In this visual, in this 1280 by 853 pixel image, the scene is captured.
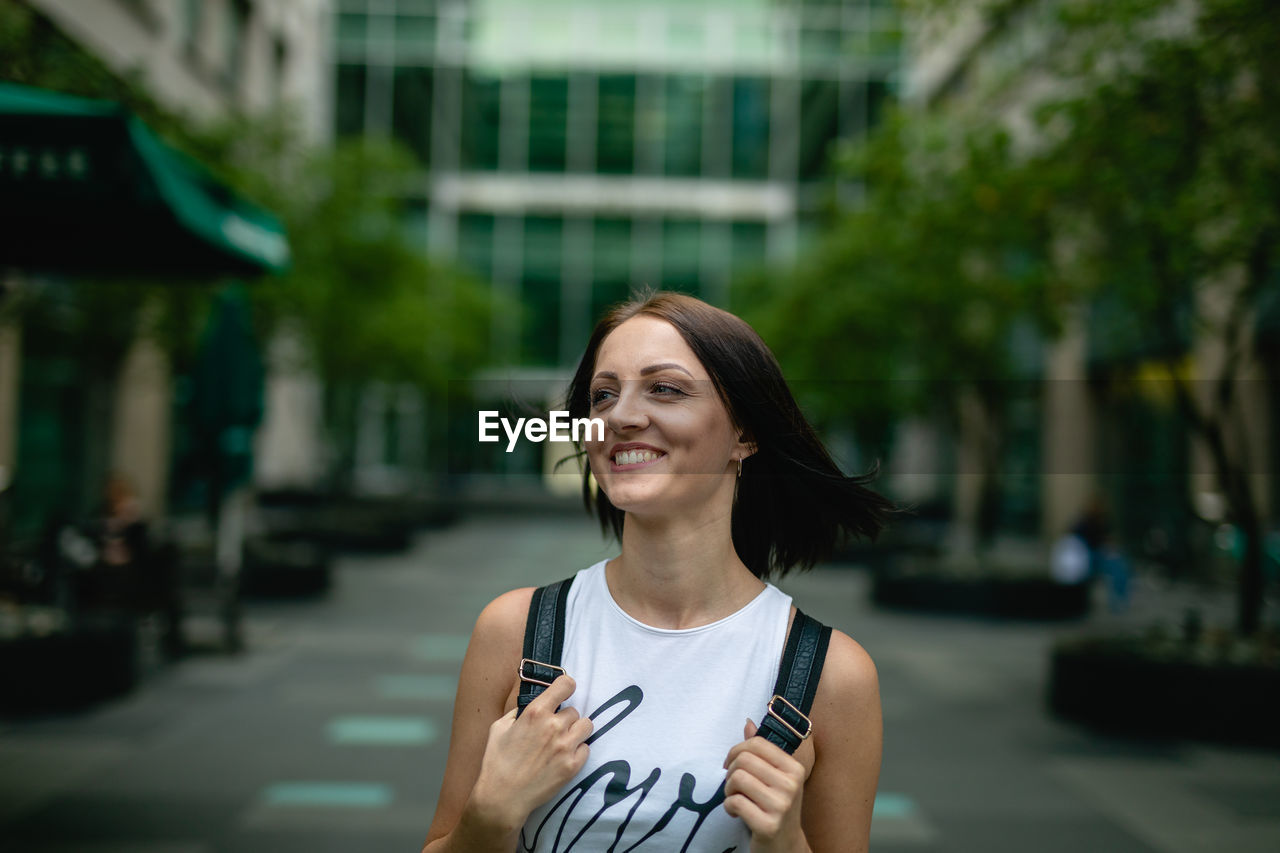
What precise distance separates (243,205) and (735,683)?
190 inches

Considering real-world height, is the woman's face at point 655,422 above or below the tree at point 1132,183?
below

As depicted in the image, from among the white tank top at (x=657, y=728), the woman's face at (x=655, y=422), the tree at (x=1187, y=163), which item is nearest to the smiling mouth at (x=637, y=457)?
the woman's face at (x=655, y=422)

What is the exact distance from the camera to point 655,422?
1572 millimetres

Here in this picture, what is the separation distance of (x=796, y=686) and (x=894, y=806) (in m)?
4.49

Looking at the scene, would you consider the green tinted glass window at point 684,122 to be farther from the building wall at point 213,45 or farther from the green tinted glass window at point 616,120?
the building wall at point 213,45

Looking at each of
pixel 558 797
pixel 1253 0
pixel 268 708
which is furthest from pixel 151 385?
pixel 558 797

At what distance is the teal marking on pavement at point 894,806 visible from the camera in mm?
5525

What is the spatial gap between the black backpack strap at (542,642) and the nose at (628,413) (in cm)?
33

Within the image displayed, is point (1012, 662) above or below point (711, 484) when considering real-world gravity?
below

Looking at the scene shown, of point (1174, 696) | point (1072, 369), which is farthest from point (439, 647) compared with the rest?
point (1072, 369)

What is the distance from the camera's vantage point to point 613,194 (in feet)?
126

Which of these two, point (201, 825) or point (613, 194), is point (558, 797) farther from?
point (613, 194)

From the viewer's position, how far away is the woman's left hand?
146cm

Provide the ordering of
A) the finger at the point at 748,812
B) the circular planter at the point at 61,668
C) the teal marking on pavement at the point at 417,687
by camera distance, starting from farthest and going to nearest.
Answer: the teal marking on pavement at the point at 417,687
the circular planter at the point at 61,668
the finger at the point at 748,812
